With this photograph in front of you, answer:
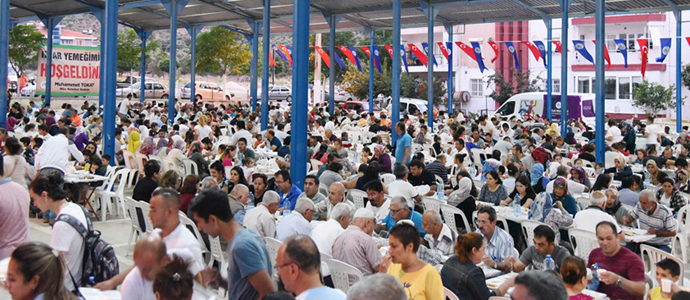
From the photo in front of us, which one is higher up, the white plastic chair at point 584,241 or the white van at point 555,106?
the white van at point 555,106

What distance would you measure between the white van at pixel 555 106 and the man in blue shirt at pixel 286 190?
722 inches

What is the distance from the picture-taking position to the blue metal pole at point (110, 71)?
1242 centimetres

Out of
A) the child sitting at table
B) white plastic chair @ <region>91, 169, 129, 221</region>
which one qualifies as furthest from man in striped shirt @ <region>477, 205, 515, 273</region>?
white plastic chair @ <region>91, 169, 129, 221</region>

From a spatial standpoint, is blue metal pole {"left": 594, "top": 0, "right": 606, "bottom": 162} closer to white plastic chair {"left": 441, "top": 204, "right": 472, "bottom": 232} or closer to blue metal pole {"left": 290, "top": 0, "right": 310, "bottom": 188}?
white plastic chair {"left": 441, "top": 204, "right": 472, "bottom": 232}

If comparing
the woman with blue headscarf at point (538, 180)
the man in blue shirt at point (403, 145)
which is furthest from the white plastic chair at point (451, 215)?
the man in blue shirt at point (403, 145)

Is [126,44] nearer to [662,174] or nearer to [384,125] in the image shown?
[384,125]

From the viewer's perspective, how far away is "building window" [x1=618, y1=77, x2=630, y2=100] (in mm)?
33138

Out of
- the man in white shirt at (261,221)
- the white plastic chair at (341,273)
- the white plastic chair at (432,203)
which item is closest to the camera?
the white plastic chair at (341,273)

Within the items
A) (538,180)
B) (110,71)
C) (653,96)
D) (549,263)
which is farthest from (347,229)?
(653,96)

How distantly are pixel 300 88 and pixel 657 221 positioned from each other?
4.92 meters

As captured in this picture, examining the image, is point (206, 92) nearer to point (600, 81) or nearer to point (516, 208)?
point (600, 81)

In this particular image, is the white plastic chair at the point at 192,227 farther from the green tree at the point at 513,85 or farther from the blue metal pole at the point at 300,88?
the green tree at the point at 513,85

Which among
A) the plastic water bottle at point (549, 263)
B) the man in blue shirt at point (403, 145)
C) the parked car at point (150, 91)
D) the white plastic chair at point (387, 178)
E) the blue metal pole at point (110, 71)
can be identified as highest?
the parked car at point (150, 91)

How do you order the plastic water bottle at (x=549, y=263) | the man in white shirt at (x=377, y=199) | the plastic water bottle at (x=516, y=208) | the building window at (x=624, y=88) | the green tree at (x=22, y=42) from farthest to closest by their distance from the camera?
1. the building window at (x=624, y=88)
2. the green tree at (x=22, y=42)
3. the plastic water bottle at (x=516, y=208)
4. the man in white shirt at (x=377, y=199)
5. the plastic water bottle at (x=549, y=263)
